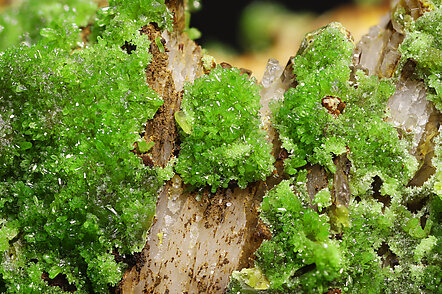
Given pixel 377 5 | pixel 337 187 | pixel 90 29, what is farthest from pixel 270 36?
pixel 337 187

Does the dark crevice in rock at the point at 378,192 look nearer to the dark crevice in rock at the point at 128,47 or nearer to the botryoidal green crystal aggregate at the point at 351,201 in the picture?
the botryoidal green crystal aggregate at the point at 351,201

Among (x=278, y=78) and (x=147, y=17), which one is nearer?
(x=147, y=17)

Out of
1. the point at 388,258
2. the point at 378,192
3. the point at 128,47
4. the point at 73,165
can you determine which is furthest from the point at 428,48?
the point at 73,165

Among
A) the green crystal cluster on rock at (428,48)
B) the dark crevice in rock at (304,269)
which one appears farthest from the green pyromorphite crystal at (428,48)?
the dark crevice in rock at (304,269)

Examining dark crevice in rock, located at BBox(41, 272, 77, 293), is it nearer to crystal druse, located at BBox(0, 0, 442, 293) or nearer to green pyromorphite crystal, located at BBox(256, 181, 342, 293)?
crystal druse, located at BBox(0, 0, 442, 293)

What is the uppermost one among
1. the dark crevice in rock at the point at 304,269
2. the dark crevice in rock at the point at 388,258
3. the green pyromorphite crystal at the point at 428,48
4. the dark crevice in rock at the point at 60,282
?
the green pyromorphite crystal at the point at 428,48

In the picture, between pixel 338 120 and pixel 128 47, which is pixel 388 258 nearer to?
pixel 338 120

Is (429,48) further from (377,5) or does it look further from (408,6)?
(377,5)
